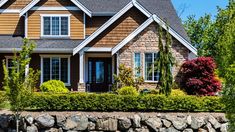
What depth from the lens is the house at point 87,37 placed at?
89.1 feet

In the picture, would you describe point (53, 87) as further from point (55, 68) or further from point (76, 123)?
point (76, 123)

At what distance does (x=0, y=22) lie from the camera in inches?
1228

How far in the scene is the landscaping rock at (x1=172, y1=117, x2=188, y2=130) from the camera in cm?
1736

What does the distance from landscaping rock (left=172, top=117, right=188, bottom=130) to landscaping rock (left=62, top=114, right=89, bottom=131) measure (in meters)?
3.36

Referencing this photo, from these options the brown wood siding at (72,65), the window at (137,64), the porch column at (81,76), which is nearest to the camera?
the window at (137,64)

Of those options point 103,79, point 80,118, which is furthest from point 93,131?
point 103,79

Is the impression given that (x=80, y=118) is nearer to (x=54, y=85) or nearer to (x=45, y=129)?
(x=45, y=129)

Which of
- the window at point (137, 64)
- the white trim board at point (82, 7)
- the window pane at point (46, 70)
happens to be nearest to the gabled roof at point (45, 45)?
the window pane at point (46, 70)

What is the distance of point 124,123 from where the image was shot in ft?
56.2

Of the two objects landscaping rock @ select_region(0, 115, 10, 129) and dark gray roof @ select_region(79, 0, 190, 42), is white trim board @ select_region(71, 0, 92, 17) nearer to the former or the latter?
dark gray roof @ select_region(79, 0, 190, 42)

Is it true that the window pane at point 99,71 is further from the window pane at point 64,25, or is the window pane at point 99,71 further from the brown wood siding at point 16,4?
the brown wood siding at point 16,4

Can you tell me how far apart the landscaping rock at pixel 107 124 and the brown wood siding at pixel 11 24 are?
1607cm

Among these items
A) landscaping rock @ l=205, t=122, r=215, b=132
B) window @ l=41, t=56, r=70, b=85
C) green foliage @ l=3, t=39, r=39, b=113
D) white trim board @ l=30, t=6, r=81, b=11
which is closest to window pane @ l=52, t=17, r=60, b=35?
white trim board @ l=30, t=6, r=81, b=11

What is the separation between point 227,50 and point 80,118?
918cm
